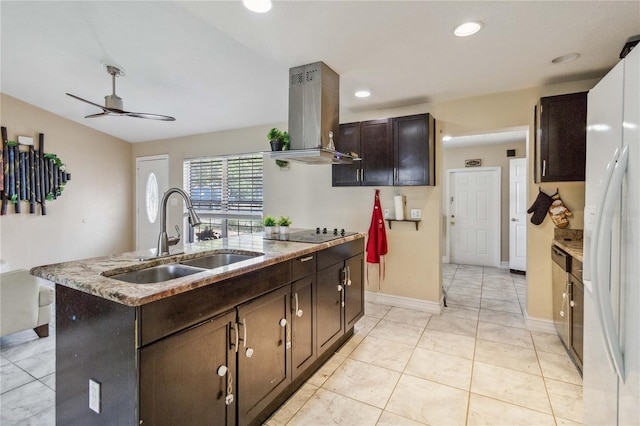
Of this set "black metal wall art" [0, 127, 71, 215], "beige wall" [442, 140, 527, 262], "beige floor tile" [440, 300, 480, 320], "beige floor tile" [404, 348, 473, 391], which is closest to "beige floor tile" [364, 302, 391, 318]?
"beige floor tile" [440, 300, 480, 320]

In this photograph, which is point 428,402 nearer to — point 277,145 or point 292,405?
point 292,405

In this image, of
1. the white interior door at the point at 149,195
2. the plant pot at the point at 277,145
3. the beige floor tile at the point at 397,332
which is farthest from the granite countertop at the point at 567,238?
the white interior door at the point at 149,195

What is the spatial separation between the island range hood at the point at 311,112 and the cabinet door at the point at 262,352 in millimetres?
Result: 1235

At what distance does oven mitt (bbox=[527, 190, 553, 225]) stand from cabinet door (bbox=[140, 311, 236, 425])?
9.88ft

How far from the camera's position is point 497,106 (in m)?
3.26

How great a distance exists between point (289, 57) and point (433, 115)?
1.85 m

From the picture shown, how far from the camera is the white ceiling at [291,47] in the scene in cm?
198

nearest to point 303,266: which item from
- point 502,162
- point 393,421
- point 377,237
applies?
point 393,421

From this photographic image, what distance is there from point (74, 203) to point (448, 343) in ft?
19.3

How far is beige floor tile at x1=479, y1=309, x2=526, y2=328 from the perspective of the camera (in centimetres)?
328

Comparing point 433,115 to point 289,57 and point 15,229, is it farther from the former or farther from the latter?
point 15,229

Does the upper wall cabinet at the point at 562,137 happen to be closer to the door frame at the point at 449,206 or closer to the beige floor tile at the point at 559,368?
the beige floor tile at the point at 559,368

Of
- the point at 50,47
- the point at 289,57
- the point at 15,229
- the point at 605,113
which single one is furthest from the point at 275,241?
the point at 15,229

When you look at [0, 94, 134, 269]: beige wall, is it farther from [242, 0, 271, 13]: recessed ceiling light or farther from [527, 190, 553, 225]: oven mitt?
[527, 190, 553, 225]: oven mitt
